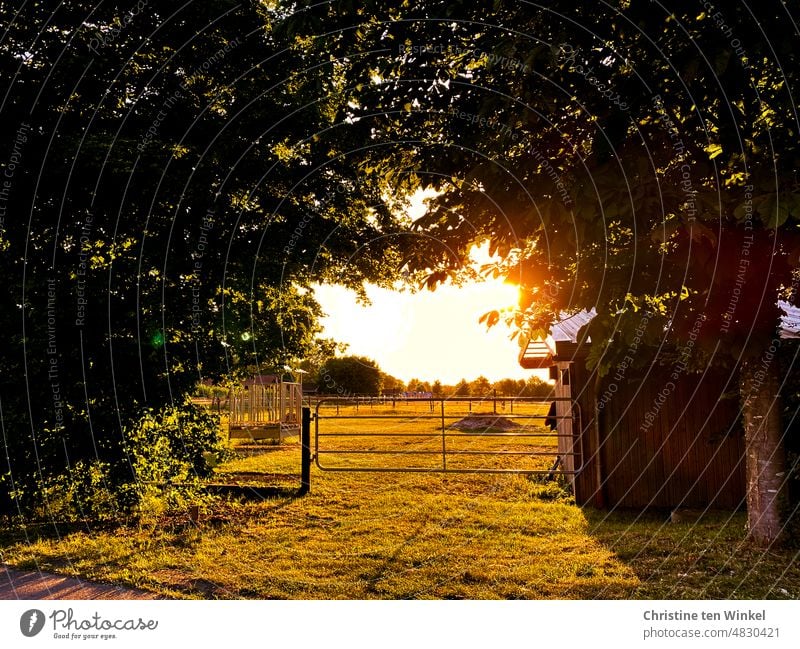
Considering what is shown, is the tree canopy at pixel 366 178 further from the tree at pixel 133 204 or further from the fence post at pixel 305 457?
the fence post at pixel 305 457

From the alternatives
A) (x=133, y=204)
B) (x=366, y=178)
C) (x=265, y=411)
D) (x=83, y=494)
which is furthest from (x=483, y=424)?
(x=133, y=204)

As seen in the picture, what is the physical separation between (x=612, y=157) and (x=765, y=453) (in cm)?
436

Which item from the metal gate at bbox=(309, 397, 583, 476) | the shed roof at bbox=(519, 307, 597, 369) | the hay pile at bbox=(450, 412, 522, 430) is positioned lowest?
the hay pile at bbox=(450, 412, 522, 430)

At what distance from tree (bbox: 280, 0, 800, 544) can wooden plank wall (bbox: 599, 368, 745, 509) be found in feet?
7.52

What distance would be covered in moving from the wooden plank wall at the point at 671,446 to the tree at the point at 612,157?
7.52 ft

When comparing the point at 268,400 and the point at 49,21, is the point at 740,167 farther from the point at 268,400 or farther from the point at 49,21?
the point at 268,400

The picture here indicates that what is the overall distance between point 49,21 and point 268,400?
50.9 feet

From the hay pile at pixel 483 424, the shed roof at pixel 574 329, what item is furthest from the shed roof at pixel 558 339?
the hay pile at pixel 483 424

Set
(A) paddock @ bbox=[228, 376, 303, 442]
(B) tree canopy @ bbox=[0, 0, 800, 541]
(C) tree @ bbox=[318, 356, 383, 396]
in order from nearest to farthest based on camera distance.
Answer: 1. (B) tree canopy @ bbox=[0, 0, 800, 541]
2. (A) paddock @ bbox=[228, 376, 303, 442]
3. (C) tree @ bbox=[318, 356, 383, 396]

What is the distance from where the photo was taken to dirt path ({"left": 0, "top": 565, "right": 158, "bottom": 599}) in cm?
531

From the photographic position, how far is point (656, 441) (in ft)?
30.9

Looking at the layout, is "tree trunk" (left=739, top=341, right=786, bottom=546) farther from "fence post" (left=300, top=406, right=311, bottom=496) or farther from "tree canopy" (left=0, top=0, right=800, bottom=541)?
"fence post" (left=300, top=406, right=311, bottom=496)

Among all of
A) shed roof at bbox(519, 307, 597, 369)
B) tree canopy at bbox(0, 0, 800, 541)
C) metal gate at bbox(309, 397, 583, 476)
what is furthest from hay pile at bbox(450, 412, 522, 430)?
tree canopy at bbox(0, 0, 800, 541)

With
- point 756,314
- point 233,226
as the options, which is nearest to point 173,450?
point 233,226
